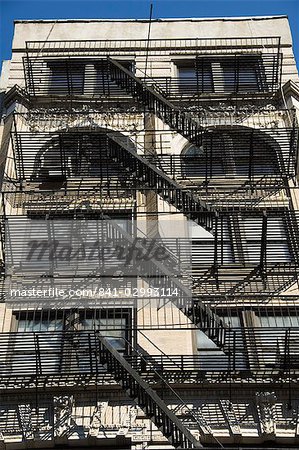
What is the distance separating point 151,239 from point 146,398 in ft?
17.6

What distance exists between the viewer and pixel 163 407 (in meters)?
15.2

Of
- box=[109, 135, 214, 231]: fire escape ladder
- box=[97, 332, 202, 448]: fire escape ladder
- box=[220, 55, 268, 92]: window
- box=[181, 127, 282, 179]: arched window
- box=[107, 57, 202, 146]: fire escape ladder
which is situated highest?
box=[220, 55, 268, 92]: window

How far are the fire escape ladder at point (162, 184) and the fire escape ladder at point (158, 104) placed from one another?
6.58 ft

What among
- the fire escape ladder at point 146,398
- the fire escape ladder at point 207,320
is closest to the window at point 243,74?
the fire escape ladder at point 207,320

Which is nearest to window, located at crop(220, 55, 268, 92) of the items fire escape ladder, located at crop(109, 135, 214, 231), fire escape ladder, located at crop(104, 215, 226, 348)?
fire escape ladder, located at crop(109, 135, 214, 231)

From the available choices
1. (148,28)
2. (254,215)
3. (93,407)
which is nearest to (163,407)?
(93,407)

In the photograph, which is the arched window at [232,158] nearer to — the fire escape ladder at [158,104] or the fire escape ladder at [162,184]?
the fire escape ladder at [158,104]

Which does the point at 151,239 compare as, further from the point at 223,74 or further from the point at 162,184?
the point at 223,74

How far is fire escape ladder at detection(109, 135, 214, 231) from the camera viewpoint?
20281 millimetres

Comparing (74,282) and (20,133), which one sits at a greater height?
(20,133)

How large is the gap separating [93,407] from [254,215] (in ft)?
22.2

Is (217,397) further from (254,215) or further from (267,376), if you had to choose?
(254,215)

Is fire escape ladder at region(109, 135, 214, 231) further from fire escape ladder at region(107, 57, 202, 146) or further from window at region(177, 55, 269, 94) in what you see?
window at region(177, 55, 269, 94)

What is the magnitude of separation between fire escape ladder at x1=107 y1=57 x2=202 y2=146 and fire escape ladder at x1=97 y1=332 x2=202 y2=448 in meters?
9.19
